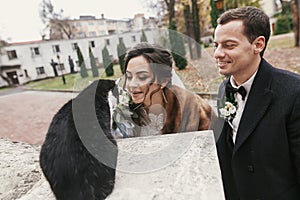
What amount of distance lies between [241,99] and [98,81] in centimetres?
45

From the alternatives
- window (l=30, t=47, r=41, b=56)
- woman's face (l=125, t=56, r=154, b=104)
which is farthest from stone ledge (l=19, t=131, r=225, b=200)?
window (l=30, t=47, r=41, b=56)

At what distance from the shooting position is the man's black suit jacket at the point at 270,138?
0.53 m

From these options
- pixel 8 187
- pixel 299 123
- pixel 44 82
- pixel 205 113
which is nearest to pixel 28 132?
pixel 44 82

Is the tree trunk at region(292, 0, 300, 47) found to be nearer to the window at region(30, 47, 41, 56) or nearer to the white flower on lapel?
the white flower on lapel

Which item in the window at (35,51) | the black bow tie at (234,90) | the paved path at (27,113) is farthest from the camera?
the window at (35,51)

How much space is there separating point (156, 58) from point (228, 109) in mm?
278

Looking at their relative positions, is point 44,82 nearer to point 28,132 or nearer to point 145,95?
point 28,132

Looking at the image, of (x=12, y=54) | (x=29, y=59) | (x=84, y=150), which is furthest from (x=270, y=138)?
(x=12, y=54)

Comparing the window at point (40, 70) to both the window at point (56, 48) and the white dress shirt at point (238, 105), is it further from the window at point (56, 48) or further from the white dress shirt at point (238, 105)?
the white dress shirt at point (238, 105)

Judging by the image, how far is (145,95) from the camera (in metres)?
0.62

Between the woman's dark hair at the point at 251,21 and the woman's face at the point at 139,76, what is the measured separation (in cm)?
23

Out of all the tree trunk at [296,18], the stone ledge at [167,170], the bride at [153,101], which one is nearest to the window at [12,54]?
the stone ledge at [167,170]

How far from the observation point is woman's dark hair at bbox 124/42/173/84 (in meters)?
0.59

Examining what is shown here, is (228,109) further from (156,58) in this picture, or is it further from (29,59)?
(29,59)
